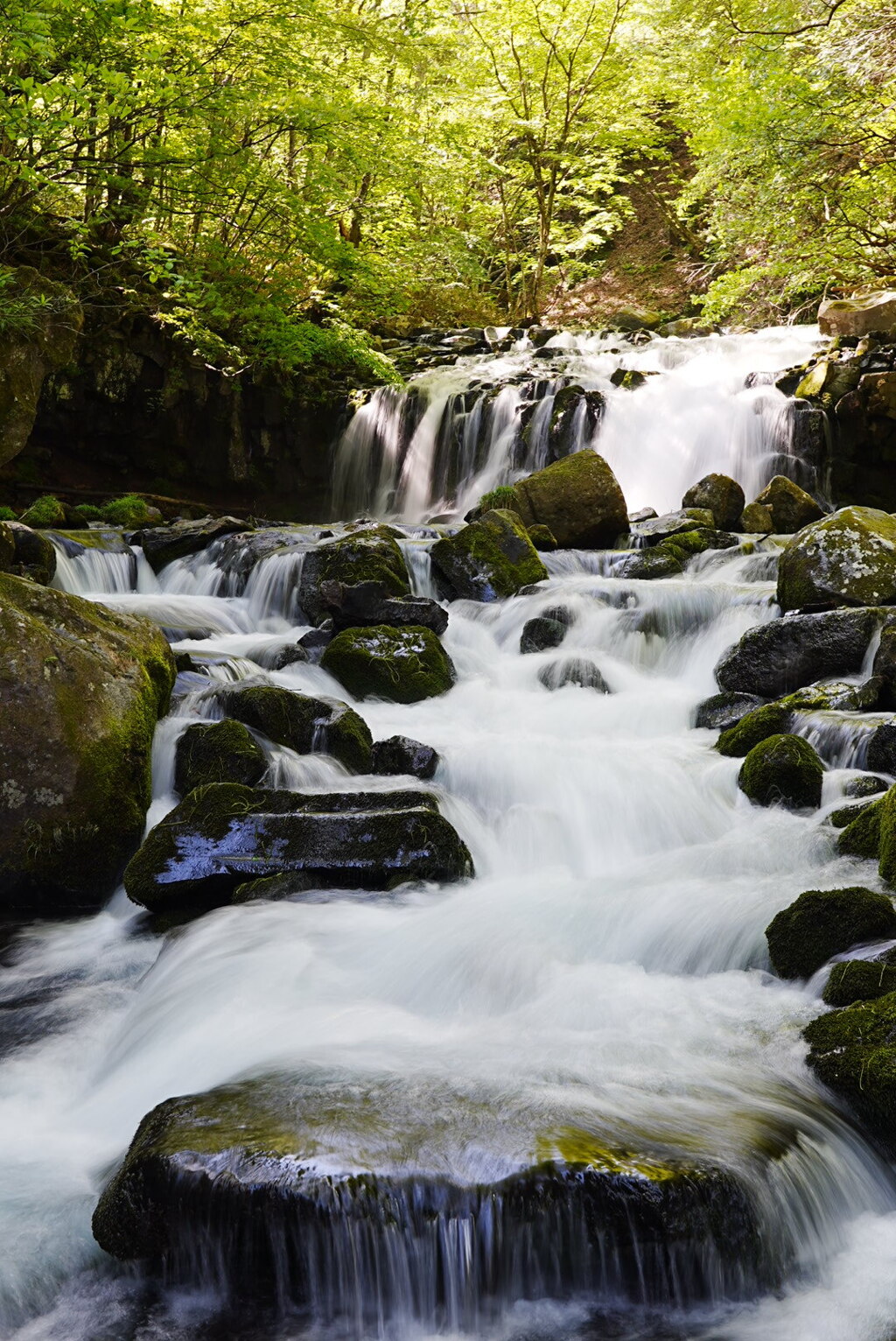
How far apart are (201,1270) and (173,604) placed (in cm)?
874

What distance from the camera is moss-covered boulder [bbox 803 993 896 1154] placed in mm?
3119

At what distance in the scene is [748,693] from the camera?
7.95m

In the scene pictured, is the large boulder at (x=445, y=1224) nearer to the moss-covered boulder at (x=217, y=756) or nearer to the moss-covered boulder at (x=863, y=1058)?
the moss-covered boulder at (x=863, y=1058)

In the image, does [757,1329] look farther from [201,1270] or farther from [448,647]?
[448,647]

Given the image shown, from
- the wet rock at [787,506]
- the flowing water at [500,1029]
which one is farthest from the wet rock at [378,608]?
the wet rock at [787,506]

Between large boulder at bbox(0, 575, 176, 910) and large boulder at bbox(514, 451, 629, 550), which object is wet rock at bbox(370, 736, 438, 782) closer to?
large boulder at bbox(0, 575, 176, 910)

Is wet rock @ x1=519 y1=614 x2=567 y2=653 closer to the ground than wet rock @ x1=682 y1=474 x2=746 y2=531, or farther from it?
closer to the ground

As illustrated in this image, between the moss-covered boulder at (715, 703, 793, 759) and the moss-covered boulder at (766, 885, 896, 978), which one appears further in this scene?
the moss-covered boulder at (715, 703, 793, 759)

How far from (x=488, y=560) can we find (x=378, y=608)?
2.09 metres

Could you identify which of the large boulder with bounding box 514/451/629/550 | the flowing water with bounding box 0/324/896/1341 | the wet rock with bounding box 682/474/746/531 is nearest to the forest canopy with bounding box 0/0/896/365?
the wet rock with bounding box 682/474/746/531

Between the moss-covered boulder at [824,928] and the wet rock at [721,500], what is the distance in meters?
9.46

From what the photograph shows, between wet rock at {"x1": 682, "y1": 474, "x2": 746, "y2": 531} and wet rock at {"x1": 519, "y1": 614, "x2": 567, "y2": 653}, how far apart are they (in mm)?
4081

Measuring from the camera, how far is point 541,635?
9898 mm

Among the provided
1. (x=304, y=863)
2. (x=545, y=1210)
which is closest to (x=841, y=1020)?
(x=545, y=1210)
